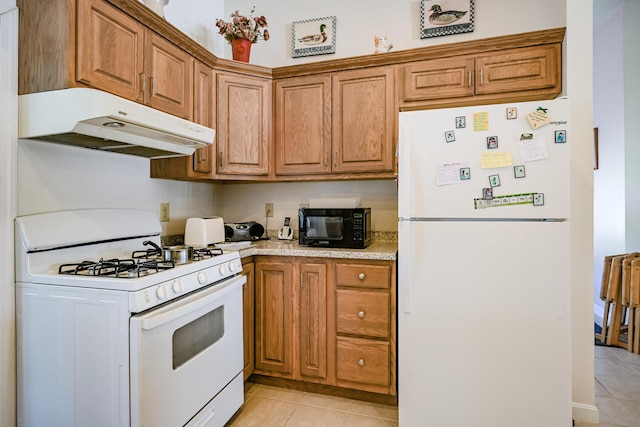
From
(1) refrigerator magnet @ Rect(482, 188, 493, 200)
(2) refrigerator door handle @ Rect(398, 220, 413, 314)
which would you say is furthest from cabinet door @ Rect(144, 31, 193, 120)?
(1) refrigerator magnet @ Rect(482, 188, 493, 200)

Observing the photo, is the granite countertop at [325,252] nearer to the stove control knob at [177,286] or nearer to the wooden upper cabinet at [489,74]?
the stove control knob at [177,286]

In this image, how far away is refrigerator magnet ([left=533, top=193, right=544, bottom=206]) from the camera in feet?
4.99

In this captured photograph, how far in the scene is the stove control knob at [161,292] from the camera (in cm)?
127

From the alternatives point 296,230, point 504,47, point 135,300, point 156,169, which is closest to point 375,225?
point 296,230

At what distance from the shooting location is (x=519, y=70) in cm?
198

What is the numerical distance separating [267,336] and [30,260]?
4.27 ft

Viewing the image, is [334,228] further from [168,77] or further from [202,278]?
[168,77]

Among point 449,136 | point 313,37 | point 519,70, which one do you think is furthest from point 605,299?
point 313,37

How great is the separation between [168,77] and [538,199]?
80.6 inches

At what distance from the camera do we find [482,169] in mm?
1571

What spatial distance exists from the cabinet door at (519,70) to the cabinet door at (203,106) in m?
1.73

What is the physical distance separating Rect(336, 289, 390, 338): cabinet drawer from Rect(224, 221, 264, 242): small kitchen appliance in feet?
2.91

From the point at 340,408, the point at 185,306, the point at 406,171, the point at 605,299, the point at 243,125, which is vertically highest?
the point at 243,125

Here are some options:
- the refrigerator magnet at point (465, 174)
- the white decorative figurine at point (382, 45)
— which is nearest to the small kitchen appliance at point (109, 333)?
the refrigerator magnet at point (465, 174)
